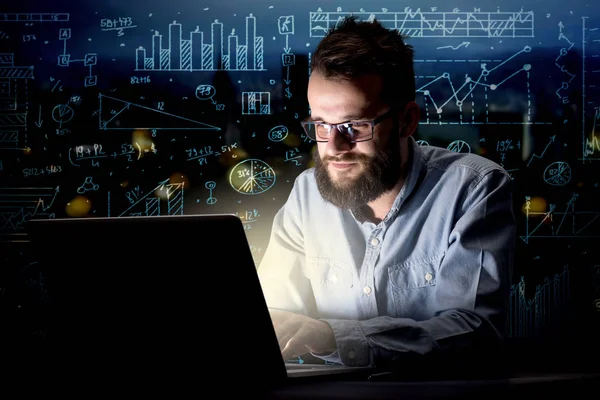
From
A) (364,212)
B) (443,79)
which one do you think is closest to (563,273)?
(443,79)

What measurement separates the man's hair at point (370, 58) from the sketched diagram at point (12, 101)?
6.09ft

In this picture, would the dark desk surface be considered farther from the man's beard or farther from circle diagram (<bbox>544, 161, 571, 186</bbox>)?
circle diagram (<bbox>544, 161, 571, 186</bbox>)

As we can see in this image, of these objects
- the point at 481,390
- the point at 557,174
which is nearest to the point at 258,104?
the point at 557,174

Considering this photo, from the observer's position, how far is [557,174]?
115 inches

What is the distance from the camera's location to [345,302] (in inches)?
70.4

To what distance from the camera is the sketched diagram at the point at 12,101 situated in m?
3.01

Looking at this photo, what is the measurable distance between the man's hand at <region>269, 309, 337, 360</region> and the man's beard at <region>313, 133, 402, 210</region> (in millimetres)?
660

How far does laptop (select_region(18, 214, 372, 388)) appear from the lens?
0.74 metres

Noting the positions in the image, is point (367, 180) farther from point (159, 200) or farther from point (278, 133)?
point (159, 200)

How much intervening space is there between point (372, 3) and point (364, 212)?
1547 mm

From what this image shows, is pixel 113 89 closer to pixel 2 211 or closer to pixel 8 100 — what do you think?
pixel 8 100

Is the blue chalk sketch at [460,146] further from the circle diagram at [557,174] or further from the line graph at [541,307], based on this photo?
the line graph at [541,307]

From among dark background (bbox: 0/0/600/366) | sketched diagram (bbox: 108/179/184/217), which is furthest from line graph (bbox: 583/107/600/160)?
sketched diagram (bbox: 108/179/184/217)

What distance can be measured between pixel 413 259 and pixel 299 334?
25.7 inches
